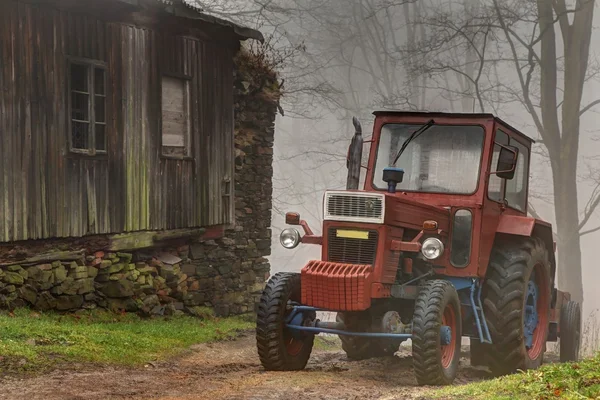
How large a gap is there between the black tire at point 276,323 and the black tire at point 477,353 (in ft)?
7.20

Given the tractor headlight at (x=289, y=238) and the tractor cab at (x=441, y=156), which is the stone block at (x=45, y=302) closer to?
the tractor headlight at (x=289, y=238)

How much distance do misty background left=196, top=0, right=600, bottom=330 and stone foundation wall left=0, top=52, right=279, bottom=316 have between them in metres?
1.10

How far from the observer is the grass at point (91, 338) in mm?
8859

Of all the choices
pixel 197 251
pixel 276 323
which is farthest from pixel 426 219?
pixel 197 251

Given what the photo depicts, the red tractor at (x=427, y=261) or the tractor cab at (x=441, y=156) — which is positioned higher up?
the tractor cab at (x=441, y=156)

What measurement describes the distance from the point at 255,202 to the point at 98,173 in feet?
→ 15.2

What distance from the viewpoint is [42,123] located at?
11.6m

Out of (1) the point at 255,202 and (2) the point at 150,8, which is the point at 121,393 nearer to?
(2) the point at 150,8

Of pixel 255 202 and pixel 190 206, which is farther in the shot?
pixel 255 202

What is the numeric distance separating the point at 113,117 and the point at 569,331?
6954 millimetres

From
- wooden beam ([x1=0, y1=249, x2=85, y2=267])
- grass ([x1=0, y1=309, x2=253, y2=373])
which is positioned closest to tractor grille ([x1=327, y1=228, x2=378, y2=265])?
grass ([x1=0, y1=309, x2=253, y2=373])

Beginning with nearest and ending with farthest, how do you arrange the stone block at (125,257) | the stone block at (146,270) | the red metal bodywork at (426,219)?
the red metal bodywork at (426,219) < the stone block at (125,257) < the stone block at (146,270)

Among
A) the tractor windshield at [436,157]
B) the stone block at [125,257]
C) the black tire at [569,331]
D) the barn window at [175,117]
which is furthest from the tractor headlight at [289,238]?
the barn window at [175,117]

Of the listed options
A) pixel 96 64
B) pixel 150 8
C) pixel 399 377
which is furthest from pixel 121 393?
pixel 150 8
